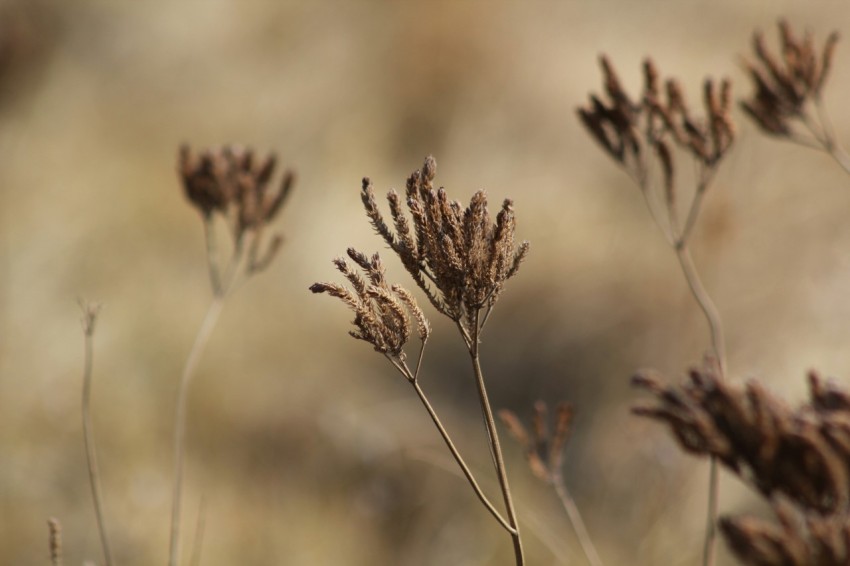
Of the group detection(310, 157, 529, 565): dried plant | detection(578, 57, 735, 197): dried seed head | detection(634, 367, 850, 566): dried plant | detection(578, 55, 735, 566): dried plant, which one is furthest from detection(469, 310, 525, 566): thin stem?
detection(578, 57, 735, 197): dried seed head

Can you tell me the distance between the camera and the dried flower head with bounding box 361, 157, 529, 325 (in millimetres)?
1472

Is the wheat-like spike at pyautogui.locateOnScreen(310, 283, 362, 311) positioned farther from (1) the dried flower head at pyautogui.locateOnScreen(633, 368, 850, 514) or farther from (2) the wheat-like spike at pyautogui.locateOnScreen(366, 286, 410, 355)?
(1) the dried flower head at pyautogui.locateOnScreen(633, 368, 850, 514)

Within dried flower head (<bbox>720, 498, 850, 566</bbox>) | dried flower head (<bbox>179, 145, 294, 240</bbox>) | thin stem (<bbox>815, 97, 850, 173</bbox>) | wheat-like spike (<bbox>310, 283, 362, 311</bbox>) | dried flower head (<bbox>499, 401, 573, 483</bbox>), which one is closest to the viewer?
dried flower head (<bbox>720, 498, 850, 566</bbox>)

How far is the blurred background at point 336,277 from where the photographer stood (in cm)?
471

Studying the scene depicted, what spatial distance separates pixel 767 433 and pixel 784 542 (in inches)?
6.0

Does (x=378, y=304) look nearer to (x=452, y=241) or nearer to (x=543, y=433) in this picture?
(x=452, y=241)

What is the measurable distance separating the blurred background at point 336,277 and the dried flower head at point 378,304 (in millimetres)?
2538

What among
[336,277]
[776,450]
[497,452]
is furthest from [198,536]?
[776,450]

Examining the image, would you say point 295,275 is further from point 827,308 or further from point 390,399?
point 827,308

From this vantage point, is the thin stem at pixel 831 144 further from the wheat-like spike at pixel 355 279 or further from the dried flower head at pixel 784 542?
the wheat-like spike at pixel 355 279

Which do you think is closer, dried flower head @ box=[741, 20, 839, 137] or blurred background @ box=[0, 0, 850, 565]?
dried flower head @ box=[741, 20, 839, 137]

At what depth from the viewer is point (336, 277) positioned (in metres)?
5.88

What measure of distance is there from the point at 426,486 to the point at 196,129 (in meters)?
3.60

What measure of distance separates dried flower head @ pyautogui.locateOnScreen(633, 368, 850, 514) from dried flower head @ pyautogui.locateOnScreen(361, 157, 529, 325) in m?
0.36
